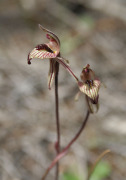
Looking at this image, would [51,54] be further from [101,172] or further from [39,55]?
[101,172]

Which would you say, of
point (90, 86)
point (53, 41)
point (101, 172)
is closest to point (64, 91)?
point (101, 172)

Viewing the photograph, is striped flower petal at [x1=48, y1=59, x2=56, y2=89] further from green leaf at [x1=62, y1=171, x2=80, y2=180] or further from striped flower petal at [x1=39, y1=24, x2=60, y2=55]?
green leaf at [x1=62, y1=171, x2=80, y2=180]

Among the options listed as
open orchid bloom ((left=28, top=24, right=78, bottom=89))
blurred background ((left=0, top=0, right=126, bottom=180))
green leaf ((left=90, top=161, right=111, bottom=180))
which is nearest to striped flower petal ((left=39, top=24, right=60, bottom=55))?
open orchid bloom ((left=28, top=24, right=78, bottom=89))

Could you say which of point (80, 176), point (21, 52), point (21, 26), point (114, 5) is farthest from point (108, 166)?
point (114, 5)

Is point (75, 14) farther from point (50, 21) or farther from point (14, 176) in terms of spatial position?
point (14, 176)

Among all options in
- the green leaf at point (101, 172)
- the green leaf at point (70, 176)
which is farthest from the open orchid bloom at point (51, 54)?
the green leaf at point (101, 172)

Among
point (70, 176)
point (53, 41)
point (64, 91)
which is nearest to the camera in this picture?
point (53, 41)
